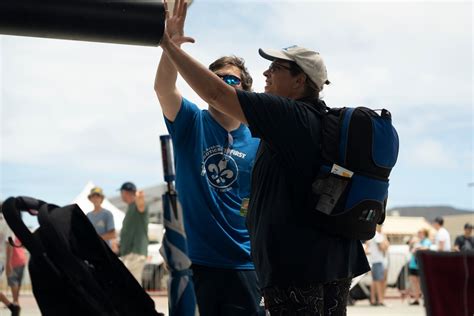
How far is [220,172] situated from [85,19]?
1801 millimetres

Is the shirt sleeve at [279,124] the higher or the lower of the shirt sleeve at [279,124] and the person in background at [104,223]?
the higher

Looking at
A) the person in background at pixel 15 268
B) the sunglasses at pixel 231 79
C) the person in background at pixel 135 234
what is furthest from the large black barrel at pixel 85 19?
the person in background at pixel 15 268

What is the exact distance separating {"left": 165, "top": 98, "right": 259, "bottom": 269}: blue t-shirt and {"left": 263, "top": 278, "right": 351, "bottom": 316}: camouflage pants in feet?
2.91

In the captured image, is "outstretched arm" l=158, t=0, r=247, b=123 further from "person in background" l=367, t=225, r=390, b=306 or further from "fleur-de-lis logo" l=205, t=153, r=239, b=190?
"person in background" l=367, t=225, r=390, b=306

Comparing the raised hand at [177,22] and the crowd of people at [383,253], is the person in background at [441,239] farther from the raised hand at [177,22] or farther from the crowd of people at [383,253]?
the raised hand at [177,22]

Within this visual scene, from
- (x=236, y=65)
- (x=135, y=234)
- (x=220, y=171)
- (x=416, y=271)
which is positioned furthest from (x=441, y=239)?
(x=220, y=171)

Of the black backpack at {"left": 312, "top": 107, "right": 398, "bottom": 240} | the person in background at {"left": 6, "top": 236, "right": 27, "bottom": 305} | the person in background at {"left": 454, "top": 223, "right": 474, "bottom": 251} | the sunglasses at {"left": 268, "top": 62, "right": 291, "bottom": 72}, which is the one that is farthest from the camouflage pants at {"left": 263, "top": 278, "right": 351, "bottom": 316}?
the person in background at {"left": 454, "top": 223, "right": 474, "bottom": 251}

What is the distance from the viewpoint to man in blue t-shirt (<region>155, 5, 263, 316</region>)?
13.6ft

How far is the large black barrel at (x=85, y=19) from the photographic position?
256 cm

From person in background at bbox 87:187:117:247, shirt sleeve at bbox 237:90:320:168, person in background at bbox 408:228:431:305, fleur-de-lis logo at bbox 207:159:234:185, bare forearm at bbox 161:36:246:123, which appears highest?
bare forearm at bbox 161:36:246:123

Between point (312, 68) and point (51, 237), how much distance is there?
1.62 metres

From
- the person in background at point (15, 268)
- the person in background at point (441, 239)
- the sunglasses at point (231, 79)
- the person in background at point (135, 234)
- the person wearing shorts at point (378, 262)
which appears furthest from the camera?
the person in background at point (441, 239)

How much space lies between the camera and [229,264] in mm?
4168

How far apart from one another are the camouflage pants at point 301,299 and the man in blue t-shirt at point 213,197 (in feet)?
2.81
